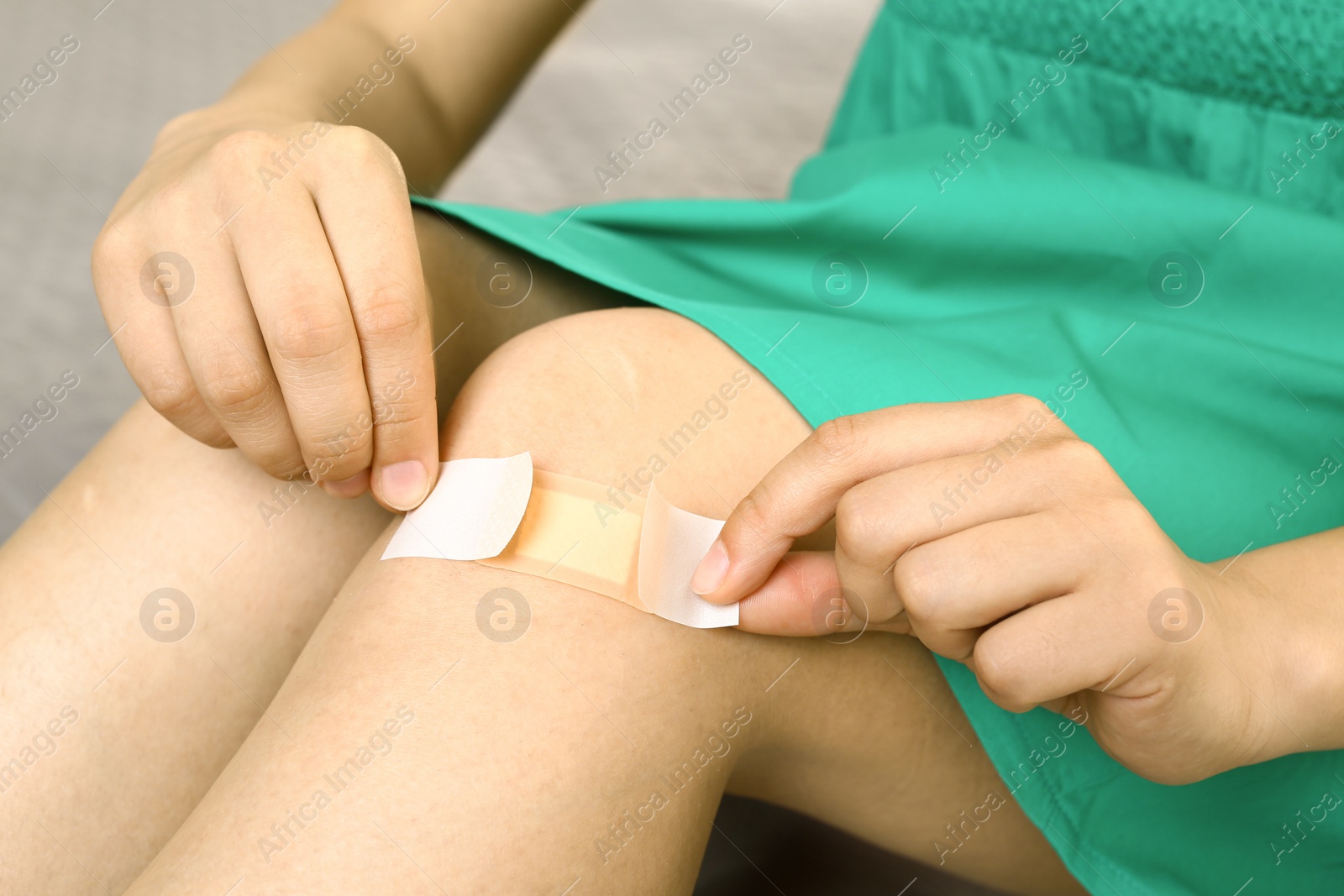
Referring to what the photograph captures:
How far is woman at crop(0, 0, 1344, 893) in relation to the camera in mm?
507

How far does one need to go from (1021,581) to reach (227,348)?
0.50 m

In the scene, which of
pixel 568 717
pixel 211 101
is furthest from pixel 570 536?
pixel 211 101

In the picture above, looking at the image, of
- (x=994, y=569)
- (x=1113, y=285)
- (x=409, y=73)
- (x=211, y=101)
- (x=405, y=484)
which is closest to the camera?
(x=994, y=569)

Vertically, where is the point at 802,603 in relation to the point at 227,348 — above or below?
below

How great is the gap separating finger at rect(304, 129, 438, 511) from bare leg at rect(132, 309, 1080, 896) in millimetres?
32

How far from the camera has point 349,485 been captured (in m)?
0.65

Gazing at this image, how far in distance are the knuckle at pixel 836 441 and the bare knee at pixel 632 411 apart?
0.31ft

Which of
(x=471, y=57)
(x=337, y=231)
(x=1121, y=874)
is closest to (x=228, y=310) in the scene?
(x=337, y=231)

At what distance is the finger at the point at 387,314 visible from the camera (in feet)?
1.91

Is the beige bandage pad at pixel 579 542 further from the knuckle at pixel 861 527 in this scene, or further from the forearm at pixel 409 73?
the forearm at pixel 409 73

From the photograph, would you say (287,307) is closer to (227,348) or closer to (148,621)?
(227,348)

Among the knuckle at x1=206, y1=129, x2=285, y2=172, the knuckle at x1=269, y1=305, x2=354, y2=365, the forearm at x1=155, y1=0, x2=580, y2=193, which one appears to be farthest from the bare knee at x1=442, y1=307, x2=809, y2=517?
the forearm at x1=155, y1=0, x2=580, y2=193

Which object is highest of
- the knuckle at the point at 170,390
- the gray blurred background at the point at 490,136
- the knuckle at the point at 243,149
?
the knuckle at the point at 243,149

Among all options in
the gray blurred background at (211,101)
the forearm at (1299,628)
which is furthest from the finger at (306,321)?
the gray blurred background at (211,101)
